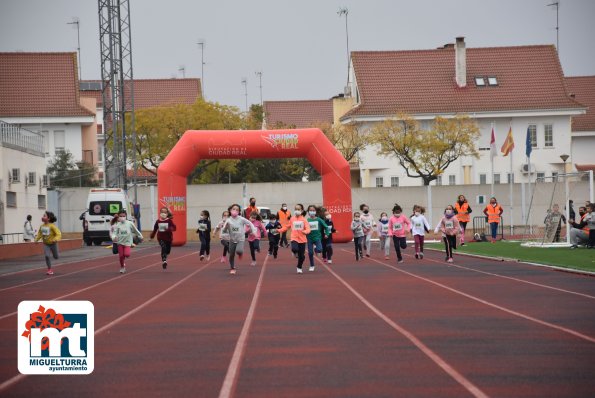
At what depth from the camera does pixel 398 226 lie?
32.2 m

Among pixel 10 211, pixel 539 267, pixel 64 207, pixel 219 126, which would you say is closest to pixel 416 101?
pixel 219 126

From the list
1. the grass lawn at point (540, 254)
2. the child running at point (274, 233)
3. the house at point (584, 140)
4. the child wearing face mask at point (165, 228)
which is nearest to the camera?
the grass lawn at point (540, 254)

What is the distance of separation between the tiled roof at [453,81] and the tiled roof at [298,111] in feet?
66.7

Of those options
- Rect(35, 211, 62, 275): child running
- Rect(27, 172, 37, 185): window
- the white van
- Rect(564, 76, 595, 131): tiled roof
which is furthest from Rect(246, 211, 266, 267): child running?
Rect(564, 76, 595, 131): tiled roof

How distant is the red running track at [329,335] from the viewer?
1015cm

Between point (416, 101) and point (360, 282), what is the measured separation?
1810 inches

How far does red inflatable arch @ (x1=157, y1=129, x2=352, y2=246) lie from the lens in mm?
45000

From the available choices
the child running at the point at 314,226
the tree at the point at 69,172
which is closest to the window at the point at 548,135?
the tree at the point at 69,172

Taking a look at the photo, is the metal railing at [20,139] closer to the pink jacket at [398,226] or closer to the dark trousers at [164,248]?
the dark trousers at [164,248]

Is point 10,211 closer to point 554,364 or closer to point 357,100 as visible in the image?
point 357,100

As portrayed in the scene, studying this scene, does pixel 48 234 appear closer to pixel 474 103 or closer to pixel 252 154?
pixel 252 154

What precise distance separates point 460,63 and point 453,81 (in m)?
1.20

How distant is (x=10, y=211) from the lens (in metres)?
45.6

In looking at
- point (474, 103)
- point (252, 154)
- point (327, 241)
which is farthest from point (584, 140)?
point (327, 241)
